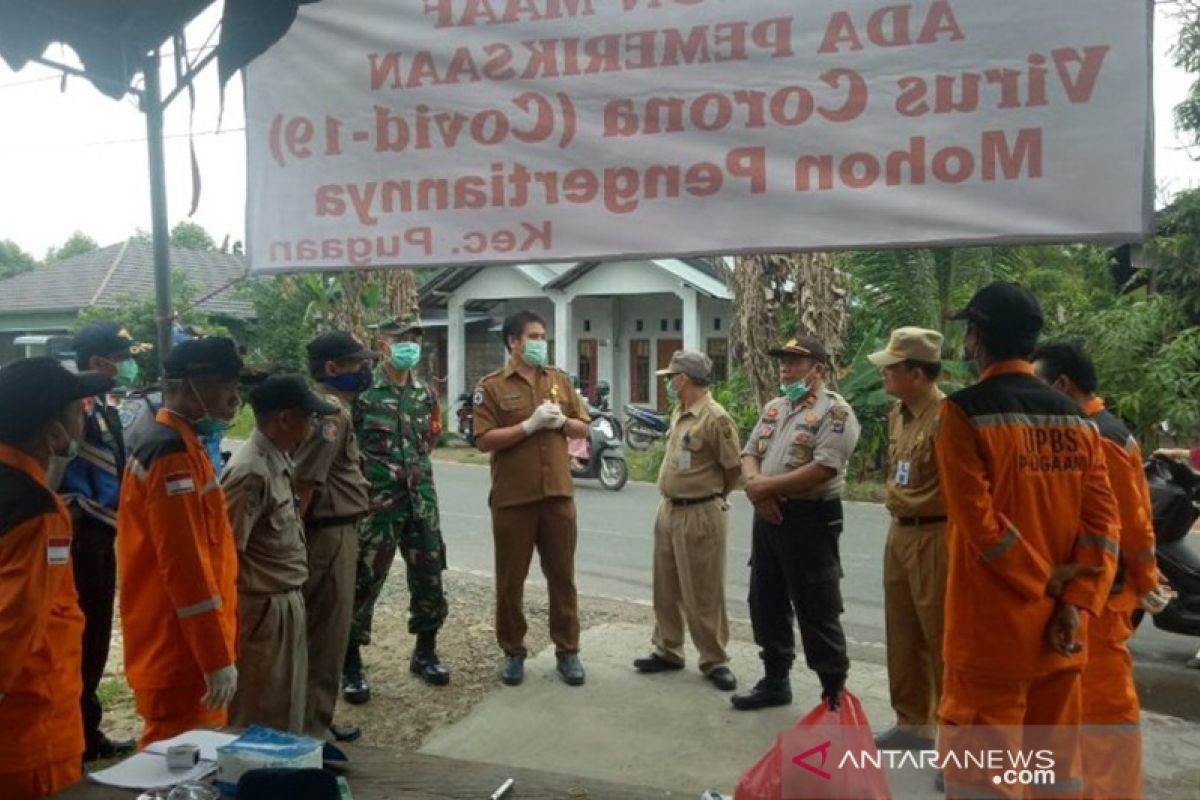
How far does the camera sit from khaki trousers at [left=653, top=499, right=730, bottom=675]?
4934mm

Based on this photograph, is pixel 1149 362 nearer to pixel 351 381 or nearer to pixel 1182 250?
pixel 1182 250

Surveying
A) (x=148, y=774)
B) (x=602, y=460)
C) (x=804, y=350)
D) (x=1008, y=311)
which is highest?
(x=1008, y=311)

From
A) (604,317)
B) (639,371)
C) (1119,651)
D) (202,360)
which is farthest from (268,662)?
(639,371)

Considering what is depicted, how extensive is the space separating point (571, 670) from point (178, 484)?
2.78 meters

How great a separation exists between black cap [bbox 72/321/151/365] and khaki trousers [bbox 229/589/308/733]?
6.41ft

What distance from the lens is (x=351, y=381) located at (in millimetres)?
4371

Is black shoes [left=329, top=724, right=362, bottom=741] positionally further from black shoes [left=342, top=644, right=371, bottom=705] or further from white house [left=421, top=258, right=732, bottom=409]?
white house [left=421, top=258, right=732, bottom=409]

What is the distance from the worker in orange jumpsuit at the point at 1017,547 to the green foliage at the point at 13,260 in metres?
62.7

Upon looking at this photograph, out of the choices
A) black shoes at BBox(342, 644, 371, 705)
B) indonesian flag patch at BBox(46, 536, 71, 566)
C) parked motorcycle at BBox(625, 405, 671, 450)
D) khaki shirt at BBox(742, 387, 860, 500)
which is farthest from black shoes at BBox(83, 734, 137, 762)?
parked motorcycle at BBox(625, 405, 671, 450)

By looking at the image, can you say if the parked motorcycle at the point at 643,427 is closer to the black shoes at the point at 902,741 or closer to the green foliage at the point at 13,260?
the black shoes at the point at 902,741

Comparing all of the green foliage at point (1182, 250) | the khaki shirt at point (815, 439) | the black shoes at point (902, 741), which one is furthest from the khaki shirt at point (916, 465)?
the green foliage at point (1182, 250)

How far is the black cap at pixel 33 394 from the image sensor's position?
2314mm

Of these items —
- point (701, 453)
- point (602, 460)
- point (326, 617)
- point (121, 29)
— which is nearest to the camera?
point (121, 29)

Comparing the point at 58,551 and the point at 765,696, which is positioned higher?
the point at 58,551
